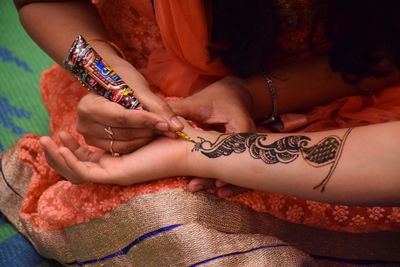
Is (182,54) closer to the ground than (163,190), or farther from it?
farther from it

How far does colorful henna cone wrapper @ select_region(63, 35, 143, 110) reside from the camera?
70 centimetres

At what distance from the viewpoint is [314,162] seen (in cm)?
65

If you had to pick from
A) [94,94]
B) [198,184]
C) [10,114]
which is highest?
[94,94]

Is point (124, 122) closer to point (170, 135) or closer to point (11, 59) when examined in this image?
point (170, 135)

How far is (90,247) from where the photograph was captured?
0.77 m

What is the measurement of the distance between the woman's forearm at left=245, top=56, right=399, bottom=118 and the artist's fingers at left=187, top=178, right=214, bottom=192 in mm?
205

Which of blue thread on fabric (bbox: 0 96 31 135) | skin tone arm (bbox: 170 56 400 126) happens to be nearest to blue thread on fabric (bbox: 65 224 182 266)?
skin tone arm (bbox: 170 56 400 126)

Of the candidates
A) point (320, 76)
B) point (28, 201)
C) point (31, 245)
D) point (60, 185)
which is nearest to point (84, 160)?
point (60, 185)

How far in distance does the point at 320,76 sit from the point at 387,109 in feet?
0.43

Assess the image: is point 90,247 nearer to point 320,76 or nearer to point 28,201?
point 28,201

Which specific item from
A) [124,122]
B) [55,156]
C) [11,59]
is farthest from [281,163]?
[11,59]

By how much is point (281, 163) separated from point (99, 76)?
29 cm

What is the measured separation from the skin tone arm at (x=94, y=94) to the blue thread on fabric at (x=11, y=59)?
45cm

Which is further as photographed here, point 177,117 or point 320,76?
point 320,76
